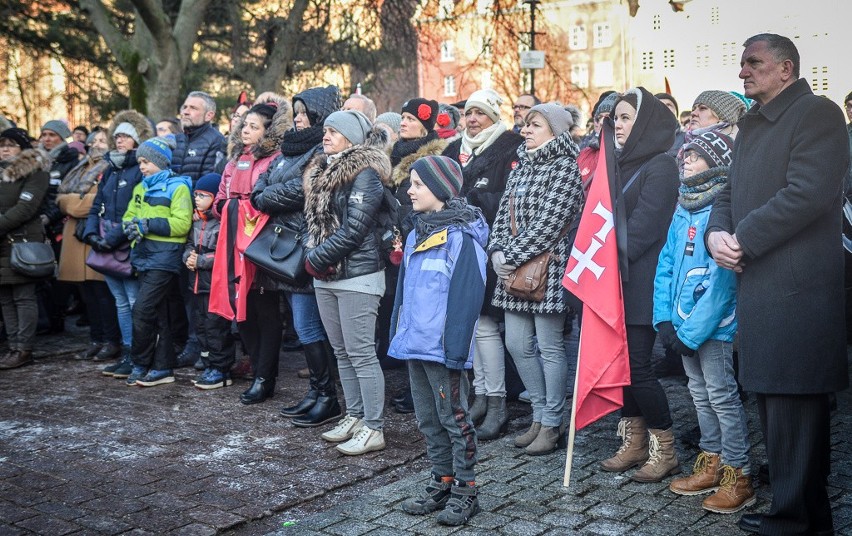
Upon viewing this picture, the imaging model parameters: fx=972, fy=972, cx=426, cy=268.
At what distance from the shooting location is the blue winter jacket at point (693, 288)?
15.9ft

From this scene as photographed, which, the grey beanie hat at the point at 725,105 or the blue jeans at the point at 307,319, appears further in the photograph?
the blue jeans at the point at 307,319

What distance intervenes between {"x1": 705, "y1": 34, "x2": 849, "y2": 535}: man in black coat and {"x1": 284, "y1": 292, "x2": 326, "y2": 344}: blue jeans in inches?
125

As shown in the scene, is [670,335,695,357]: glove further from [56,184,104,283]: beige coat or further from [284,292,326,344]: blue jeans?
[56,184,104,283]: beige coat

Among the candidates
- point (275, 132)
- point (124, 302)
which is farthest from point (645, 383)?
point (124, 302)

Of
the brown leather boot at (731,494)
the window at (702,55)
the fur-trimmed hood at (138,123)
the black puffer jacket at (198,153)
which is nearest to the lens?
the brown leather boot at (731,494)

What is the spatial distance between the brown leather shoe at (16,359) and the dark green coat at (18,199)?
2.08 feet

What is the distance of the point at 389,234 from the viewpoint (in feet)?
20.5

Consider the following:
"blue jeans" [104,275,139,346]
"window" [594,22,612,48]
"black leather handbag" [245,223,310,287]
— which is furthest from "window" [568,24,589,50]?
"black leather handbag" [245,223,310,287]

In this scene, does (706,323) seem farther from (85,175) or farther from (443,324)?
(85,175)

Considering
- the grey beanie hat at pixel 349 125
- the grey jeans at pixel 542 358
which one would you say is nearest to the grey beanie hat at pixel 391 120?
the grey beanie hat at pixel 349 125

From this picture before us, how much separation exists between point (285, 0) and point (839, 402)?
51.8ft

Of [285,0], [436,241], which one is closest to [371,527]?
[436,241]

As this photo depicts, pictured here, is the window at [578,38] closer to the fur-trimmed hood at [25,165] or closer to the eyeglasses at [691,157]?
the fur-trimmed hood at [25,165]

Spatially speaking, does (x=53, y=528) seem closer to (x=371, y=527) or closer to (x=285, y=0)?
(x=371, y=527)
